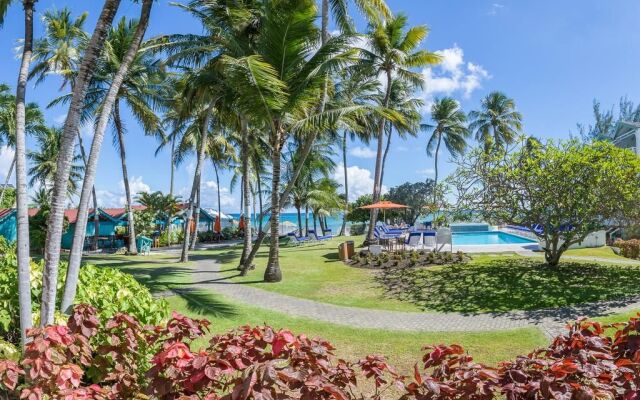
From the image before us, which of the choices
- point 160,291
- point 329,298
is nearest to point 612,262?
point 329,298

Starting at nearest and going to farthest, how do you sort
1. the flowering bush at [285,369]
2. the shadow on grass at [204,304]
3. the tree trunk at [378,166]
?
the flowering bush at [285,369] < the shadow on grass at [204,304] < the tree trunk at [378,166]

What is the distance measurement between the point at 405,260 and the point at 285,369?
46.2ft

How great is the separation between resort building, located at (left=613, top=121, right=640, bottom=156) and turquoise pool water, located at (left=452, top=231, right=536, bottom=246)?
448 inches

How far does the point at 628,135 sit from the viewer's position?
32906mm

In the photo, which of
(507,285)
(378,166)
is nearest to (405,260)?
(507,285)

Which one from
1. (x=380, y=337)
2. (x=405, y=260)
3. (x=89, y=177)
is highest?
(x=89, y=177)

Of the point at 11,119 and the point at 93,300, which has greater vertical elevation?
the point at 11,119

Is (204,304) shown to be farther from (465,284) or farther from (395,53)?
(395,53)

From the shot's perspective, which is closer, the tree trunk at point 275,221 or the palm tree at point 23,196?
the palm tree at point 23,196

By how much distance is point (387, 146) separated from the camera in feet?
104

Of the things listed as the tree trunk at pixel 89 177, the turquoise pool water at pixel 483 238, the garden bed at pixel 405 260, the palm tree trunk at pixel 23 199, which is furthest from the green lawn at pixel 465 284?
the turquoise pool water at pixel 483 238

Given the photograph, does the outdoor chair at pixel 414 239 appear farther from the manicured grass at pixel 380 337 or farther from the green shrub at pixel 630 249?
the manicured grass at pixel 380 337

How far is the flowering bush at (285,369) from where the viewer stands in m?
2.16

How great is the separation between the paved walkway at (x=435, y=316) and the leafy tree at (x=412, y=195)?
38319 mm
